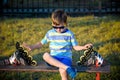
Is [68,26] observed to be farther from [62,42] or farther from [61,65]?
[61,65]

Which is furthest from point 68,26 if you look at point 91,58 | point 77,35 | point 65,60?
point 65,60

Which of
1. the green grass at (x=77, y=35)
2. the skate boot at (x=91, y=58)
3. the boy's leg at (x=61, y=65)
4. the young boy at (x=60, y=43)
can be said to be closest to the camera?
the boy's leg at (x=61, y=65)

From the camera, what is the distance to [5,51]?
5.49 metres

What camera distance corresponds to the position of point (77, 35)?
20.0 feet

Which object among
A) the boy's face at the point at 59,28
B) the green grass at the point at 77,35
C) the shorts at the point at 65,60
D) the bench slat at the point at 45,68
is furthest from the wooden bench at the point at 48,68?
the green grass at the point at 77,35

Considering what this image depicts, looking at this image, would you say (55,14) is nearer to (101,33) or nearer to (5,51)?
(5,51)

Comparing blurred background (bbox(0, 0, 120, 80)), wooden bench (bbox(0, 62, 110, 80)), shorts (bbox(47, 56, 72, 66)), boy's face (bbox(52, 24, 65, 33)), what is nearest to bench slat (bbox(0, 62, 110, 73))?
wooden bench (bbox(0, 62, 110, 80))

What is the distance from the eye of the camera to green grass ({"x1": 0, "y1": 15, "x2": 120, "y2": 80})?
487 cm

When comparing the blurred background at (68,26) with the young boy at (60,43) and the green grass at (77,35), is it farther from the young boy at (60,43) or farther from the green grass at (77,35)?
the young boy at (60,43)

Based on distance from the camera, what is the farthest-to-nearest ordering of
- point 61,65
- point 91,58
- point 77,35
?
1. point 77,35
2. point 91,58
3. point 61,65

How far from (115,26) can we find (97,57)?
2292mm

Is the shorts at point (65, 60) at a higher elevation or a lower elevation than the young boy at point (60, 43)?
lower

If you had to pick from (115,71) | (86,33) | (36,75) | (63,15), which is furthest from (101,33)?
(63,15)

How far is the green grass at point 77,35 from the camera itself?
487cm
